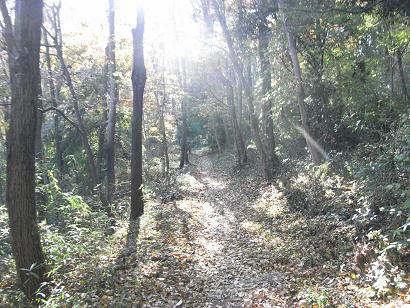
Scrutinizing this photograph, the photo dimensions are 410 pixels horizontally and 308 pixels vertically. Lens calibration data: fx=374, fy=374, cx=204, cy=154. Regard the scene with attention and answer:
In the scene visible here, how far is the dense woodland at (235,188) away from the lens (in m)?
5.80

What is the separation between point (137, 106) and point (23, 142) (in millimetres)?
5950

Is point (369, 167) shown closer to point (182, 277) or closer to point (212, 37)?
point (182, 277)

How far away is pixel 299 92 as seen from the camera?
12641 mm

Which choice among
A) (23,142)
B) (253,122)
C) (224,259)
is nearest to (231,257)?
(224,259)

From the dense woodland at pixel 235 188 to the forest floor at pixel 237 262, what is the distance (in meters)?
0.04

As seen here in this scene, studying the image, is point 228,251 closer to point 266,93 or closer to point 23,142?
point 23,142

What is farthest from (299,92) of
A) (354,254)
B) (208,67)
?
(208,67)

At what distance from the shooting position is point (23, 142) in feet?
18.9

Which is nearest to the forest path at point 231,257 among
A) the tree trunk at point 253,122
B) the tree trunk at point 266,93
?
the tree trunk at point 253,122

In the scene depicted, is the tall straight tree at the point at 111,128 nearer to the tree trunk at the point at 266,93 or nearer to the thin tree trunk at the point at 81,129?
the thin tree trunk at the point at 81,129

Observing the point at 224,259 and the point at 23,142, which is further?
the point at 224,259

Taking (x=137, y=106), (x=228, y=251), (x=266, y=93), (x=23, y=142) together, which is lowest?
(x=228, y=251)

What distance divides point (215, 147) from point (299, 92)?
33718 mm

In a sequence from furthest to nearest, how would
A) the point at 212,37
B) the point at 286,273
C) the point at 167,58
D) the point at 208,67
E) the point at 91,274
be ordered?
the point at 208,67 → the point at 167,58 → the point at 212,37 → the point at 286,273 → the point at 91,274
